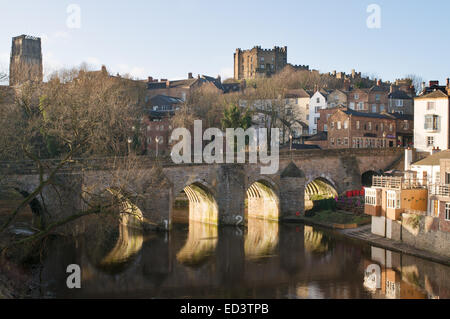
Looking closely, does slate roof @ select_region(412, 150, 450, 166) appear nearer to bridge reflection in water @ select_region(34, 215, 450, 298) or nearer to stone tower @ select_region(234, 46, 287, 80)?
bridge reflection in water @ select_region(34, 215, 450, 298)

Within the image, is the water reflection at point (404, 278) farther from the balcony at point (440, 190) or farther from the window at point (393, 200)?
the balcony at point (440, 190)

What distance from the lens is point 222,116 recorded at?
72.2 metres

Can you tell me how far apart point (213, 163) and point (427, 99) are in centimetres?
Result: 2641

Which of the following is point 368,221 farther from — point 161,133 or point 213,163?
point 161,133

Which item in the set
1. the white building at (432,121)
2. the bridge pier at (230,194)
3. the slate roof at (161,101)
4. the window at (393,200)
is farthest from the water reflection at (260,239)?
the slate roof at (161,101)

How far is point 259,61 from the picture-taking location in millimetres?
122938

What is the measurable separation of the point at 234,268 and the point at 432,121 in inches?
1303

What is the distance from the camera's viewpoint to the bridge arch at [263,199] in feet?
165

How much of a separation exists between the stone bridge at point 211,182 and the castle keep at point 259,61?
69231mm

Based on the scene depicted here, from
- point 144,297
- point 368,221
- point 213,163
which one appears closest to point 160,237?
point 213,163

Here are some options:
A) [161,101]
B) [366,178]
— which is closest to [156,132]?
[161,101]

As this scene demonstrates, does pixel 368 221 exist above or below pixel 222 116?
Answer: below
